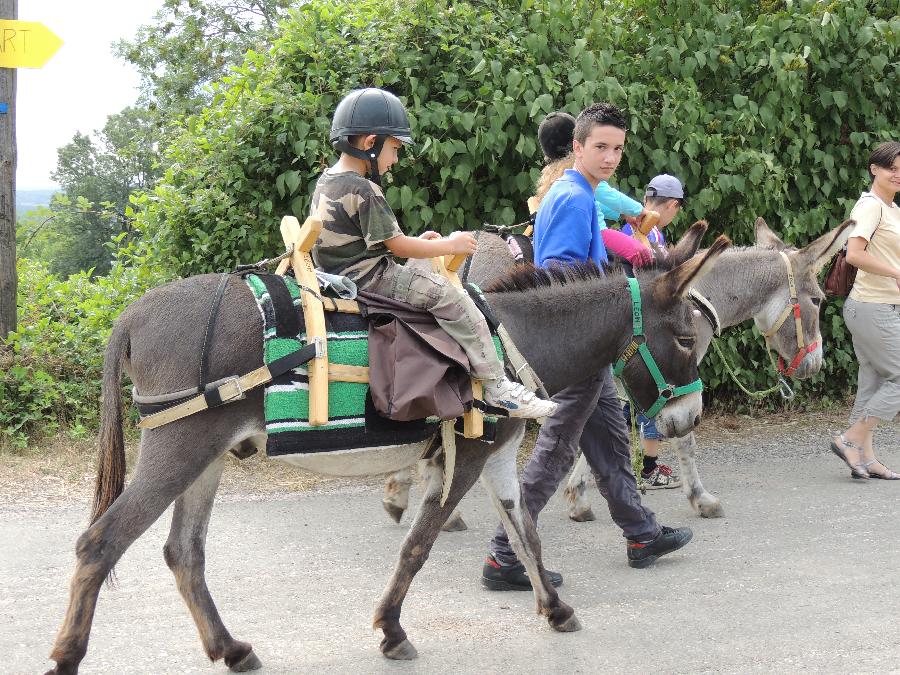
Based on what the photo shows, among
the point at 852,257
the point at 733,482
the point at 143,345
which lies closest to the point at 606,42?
the point at 852,257

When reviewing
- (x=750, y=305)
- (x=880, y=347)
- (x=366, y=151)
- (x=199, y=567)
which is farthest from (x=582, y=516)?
(x=366, y=151)

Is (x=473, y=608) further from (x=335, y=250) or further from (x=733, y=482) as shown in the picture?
(x=733, y=482)

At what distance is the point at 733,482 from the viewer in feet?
22.4

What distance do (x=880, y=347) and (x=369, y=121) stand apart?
15.0 ft

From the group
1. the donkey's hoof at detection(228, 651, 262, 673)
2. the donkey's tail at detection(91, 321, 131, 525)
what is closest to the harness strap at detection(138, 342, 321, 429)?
the donkey's tail at detection(91, 321, 131, 525)

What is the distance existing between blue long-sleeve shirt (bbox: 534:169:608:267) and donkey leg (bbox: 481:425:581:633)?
3.29ft

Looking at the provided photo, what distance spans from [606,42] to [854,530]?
4.06 m

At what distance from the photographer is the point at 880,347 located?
682 centimetres

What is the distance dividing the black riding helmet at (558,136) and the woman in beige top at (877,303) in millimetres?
2338

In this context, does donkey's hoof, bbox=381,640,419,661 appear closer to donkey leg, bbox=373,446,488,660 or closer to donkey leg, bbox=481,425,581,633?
donkey leg, bbox=373,446,488,660

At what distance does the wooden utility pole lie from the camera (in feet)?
25.2

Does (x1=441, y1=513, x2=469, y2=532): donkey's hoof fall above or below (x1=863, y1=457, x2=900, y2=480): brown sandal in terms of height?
below

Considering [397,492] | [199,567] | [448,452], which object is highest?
[448,452]

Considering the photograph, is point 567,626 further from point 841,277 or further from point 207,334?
point 841,277
